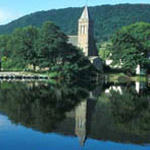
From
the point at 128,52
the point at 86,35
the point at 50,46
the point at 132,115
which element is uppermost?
the point at 86,35

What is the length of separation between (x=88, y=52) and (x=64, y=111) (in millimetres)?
62379

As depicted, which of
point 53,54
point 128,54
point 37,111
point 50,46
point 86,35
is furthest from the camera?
point 86,35

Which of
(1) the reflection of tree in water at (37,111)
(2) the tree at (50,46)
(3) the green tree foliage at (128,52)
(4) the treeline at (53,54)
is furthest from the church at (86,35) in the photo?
(1) the reflection of tree in water at (37,111)

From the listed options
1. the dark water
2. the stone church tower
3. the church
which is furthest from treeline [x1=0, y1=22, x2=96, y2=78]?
the dark water

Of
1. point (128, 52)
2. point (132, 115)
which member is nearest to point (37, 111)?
point (132, 115)

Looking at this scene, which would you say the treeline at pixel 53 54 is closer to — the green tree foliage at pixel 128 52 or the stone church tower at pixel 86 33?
the green tree foliage at pixel 128 52

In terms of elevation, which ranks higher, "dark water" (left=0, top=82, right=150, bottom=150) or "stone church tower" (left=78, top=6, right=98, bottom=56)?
"stone church tower" (left=78, top=6, right=98, bottom=56)

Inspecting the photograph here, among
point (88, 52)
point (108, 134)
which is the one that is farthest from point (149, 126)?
point (88, 52)

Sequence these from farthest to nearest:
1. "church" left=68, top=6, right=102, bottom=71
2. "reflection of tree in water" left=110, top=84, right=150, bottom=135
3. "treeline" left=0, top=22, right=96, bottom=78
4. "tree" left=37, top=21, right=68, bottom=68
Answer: "church" left=68, top=6, right=102, bottom=71 < "tree" left=37, top=21, right=68, bottom=68 < "treeline" left=0, top=22, right=96, bottom=78 < "reflection of tree in water" left=110, top=84, right=150, bottom=135

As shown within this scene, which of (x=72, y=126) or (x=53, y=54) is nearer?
(x=72, y=126)

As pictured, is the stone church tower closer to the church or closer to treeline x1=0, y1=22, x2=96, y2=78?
the church

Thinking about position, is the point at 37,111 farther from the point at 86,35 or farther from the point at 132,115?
the point at 86,35

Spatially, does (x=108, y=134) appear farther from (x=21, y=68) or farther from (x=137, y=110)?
(x=21, y=68)

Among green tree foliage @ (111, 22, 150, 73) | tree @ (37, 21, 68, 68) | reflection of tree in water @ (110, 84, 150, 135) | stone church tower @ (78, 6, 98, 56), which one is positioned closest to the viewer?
reflection of tree in water @ (110, 84, 150, 135)
